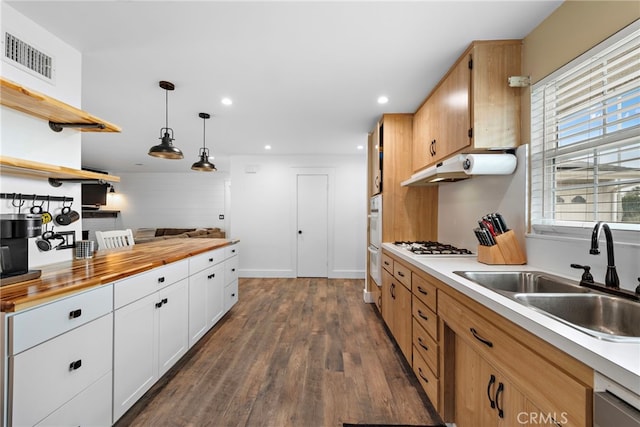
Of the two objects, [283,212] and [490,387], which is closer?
[490,387]

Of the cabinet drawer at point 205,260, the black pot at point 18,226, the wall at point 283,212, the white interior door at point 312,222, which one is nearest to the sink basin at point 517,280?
the cabinet drawer at point 205,260

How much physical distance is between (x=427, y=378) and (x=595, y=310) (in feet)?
3.32

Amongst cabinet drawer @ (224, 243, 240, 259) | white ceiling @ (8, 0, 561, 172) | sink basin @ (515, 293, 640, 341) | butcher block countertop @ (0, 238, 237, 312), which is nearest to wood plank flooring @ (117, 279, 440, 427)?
cabinet drawer @ (224, 243, 240, 259)

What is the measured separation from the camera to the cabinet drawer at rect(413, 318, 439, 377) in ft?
5.29

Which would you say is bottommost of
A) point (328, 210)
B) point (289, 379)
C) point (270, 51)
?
point (289, 379)

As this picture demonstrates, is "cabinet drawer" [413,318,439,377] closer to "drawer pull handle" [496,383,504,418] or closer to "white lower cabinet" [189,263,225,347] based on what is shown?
"drawer pull handle" [496,383,504,418]

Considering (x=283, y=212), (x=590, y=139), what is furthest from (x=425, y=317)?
(x=283, y=212)

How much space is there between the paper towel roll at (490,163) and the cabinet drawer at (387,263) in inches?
47.8

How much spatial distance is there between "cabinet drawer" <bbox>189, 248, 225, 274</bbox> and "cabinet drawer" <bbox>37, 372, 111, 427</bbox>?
3.36 feet

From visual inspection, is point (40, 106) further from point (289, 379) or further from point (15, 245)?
point (289, 379)

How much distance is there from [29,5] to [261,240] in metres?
4.24

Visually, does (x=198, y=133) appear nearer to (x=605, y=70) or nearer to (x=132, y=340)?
(x=132, y=340)

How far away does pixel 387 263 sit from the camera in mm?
2805

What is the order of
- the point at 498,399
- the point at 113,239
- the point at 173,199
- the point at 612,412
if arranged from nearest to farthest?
the point at 612,412, the point at 498,399, the point at 113,239, the point at 173,199
